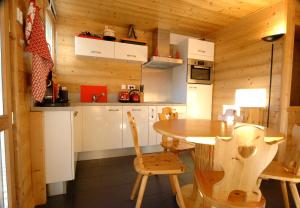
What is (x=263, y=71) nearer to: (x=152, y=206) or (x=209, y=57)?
(x=209, y=57)

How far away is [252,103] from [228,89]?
1.76ft

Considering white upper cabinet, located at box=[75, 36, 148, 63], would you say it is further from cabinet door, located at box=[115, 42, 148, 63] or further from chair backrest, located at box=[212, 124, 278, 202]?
chair backrest, located at box=[212, 124, 278, 202]

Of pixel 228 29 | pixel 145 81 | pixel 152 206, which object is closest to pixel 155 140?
pixel 145 81

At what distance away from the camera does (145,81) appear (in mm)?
3438

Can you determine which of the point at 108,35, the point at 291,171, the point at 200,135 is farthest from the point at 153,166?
the point at 108,35

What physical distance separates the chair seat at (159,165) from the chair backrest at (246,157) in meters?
0.51

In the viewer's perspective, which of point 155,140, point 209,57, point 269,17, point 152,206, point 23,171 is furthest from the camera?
point 209,57

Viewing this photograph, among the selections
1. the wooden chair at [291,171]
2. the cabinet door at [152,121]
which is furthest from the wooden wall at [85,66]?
the wooden chair at [291,171]

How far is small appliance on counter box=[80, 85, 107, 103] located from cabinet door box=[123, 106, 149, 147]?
0.62 meters

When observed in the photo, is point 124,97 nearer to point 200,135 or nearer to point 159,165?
point 159,165

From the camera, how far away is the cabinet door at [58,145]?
1670 millimetres

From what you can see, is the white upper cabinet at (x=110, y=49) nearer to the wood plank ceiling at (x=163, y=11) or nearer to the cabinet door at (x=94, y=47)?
the cabinet door at (x=94, y=47)

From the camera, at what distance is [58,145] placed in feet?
5.59

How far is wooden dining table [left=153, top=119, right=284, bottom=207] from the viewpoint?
1.08 meters
